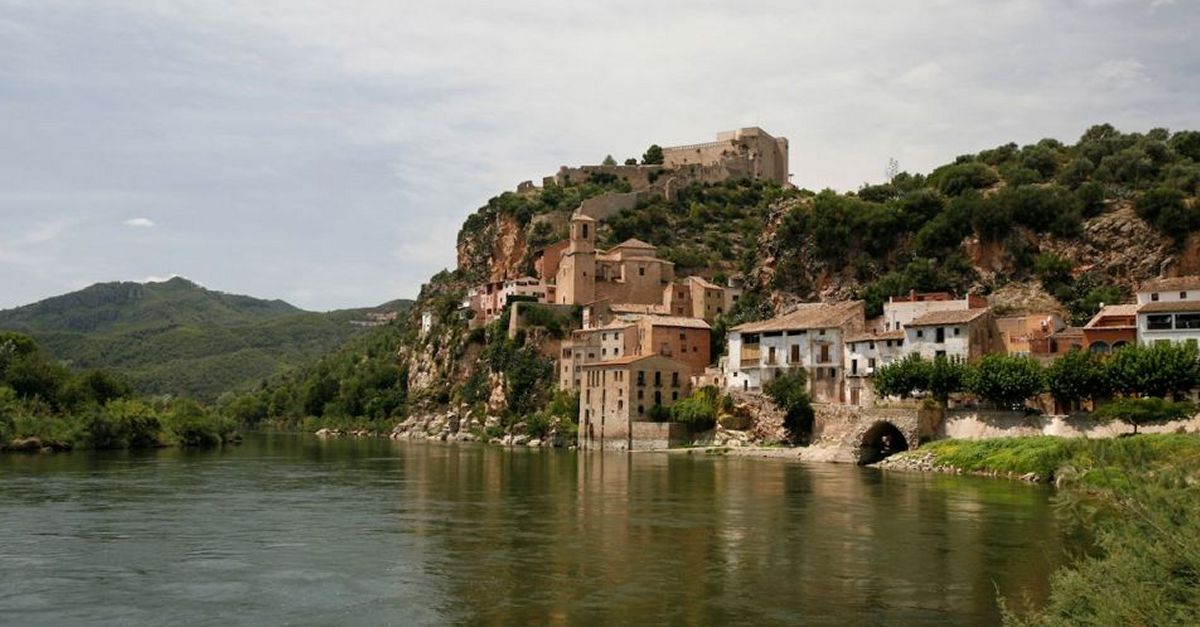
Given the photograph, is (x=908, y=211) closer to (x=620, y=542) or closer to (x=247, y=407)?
(x=620, y=542)

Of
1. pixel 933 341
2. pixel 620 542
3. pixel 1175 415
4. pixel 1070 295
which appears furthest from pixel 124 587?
pixel 1070 295

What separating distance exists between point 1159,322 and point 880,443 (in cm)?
1433

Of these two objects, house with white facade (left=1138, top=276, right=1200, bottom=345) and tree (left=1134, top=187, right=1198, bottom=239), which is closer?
house with white facade (left=1138, top=276, right=1200, bottom=345)

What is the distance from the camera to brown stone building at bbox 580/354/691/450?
225 ft

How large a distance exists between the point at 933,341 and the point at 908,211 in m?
24.1

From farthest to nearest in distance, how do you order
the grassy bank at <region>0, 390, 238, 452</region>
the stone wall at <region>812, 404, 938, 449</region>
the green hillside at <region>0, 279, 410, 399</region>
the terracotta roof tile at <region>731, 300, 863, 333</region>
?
the green hillside at <region>0, 279, 410, 399</region> → the terracotta roof tile at <region>731, 300, 863, 333</region> → the grassy bank at <region>0, 390, 238, 452</region> → the stone wall at <region>812, 404, 938, 449</region>

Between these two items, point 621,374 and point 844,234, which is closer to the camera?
point 621,374

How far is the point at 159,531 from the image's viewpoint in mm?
26500

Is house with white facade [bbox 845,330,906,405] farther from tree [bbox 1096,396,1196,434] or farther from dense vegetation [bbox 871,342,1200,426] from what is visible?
tree [bbox 1096,396,1196,434]

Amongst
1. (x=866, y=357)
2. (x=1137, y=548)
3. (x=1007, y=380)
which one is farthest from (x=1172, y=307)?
(x=1137, y=548)

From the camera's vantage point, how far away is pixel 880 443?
54.6 m

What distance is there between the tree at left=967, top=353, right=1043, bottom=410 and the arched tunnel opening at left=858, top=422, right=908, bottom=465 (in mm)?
4802

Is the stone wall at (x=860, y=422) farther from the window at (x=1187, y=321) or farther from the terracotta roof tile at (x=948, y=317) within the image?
the window at (x=1187, y=321)

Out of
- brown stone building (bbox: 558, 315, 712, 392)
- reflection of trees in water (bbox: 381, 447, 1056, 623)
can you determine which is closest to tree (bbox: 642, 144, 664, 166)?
brown stone building (bbox: 558, 315, 712, 392)
